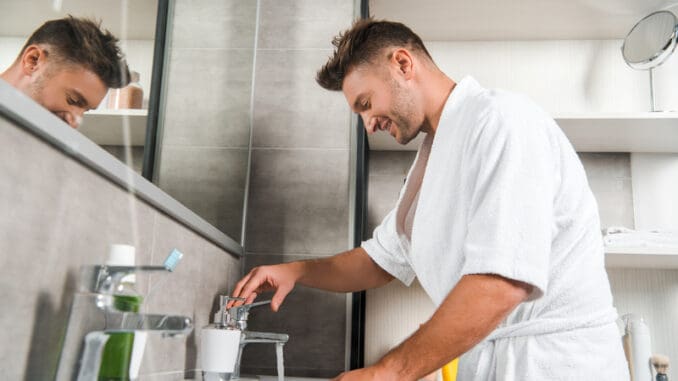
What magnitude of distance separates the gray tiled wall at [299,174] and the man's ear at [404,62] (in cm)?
37

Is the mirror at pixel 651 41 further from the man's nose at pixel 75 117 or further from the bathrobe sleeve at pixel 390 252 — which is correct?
the man's nose at pixel 75 117

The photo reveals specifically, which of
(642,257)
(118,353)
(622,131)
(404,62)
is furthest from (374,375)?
(622,131)

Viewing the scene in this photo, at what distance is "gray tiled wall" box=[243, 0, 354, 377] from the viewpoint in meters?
1.57

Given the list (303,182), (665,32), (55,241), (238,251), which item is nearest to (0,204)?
(55,241)

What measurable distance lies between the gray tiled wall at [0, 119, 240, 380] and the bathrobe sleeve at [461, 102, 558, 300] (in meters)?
0.53

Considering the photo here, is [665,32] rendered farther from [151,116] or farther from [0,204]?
[0,204]

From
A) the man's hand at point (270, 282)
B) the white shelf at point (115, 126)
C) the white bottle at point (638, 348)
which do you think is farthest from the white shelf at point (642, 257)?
the white shelf at point (115, 126)

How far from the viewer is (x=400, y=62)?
4.37 feet

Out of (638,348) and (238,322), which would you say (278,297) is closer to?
(238,322)

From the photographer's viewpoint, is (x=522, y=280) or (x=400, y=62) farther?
(x=400, y=62)

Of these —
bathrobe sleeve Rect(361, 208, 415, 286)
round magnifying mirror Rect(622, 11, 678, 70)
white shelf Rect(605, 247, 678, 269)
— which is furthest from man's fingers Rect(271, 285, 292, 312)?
round magnifying mirror Rect(622, 11, 678, 70)

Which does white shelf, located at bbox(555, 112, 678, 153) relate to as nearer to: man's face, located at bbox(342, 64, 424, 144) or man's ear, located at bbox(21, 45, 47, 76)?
man's face, located at bbox(342, 64, 424, 144)

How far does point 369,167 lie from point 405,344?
43.7 inches

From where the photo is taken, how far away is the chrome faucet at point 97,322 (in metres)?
0.61
